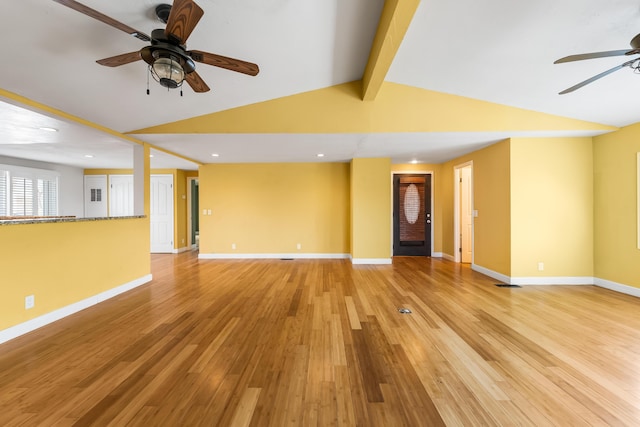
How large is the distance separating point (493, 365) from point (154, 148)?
5695 millimetres

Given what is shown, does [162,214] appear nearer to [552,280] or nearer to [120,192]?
[120,192]

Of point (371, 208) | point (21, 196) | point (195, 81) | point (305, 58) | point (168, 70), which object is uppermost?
point (305, 58)

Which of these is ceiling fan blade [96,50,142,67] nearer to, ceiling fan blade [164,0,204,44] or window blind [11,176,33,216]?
ceiling fan blade [164,0,204,44]

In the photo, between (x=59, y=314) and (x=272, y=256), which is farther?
(x=272, y=256)

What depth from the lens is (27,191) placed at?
20.4ft

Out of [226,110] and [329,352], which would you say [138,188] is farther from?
[329,352]

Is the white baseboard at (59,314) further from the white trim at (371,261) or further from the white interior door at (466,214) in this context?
the white interior door at (466,214)

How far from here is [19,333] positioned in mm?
2576

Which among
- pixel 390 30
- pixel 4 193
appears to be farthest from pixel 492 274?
pixel 4 193

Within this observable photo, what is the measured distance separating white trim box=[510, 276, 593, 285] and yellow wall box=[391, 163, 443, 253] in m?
2.76

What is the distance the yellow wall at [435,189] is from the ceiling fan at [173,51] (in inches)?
224

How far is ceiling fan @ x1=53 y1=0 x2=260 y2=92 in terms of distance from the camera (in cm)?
161

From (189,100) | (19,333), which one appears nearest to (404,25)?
(189,100)

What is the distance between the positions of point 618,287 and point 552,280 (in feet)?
2.47
